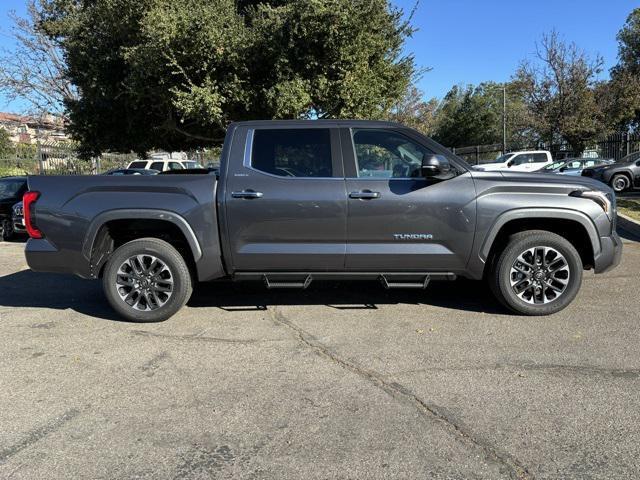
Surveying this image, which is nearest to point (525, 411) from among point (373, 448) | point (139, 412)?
point (373, 448)

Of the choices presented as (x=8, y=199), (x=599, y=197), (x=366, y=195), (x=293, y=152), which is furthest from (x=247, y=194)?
(x=8, y=199)

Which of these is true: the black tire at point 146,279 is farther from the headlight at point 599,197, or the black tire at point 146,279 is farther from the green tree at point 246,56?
the green tree at point 246,56

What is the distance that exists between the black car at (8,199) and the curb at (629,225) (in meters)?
13.1

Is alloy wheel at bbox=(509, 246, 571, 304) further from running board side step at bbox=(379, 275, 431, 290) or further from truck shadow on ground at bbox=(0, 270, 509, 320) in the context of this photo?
running board side step at bbox=(379, 275, 431, 290)

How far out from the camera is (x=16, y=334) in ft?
16.8

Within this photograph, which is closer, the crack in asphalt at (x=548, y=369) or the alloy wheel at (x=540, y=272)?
the crack in asphalt at (x=548, y=369)

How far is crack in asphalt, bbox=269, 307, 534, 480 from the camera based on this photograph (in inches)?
113

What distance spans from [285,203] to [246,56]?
794cm

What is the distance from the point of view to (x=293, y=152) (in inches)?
209

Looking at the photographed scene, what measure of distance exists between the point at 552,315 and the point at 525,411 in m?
2.17

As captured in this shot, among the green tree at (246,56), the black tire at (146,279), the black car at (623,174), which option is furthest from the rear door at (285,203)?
the black car at (623,174)

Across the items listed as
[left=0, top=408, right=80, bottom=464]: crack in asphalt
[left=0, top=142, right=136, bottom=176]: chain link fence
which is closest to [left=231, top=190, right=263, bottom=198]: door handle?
[left=0, top=408, right=80, bottom=464]: crack in asphalt

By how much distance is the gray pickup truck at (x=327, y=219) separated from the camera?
5082 millimetres

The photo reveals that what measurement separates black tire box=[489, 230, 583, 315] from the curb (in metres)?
5.54
